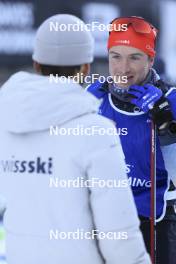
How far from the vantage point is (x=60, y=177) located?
2287 millimetres

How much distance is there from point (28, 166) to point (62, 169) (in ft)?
0.37

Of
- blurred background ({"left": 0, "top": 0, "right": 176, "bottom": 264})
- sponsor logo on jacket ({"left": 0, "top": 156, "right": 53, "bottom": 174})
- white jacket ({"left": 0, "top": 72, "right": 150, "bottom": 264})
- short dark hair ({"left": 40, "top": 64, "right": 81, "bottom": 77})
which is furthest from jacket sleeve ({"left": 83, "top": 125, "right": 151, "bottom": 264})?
blurred background ({"left": 0, "top": 0, "right": 176, "bottom": 264})

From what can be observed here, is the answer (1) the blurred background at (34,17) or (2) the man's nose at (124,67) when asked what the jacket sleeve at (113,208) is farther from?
(1) the blurred background at (34,17)

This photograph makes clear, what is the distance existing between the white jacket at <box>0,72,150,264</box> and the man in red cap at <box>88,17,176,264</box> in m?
0.85

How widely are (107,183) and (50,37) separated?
1.56ft

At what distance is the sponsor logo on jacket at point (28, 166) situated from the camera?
2.31 m

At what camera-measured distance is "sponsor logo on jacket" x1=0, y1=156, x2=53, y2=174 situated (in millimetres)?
2309

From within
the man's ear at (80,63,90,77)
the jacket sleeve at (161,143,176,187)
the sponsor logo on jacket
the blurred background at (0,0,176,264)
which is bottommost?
the blurred background at (0,0,176,264)

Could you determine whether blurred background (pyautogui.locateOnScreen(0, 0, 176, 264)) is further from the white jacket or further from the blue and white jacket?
the white jacket

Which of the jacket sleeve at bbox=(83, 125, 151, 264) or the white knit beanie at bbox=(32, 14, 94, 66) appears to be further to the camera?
the white knit beanie at bbox=(32, 14, 94, 66)

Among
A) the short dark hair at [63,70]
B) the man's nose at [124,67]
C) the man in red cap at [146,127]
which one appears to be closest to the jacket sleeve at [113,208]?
the short dark hair at [63,70]

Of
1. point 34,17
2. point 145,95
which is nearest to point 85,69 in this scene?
point 145,95

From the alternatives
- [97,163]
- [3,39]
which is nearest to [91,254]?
[97,163]

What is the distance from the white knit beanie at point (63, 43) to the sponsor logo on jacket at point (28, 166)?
0.29 m
